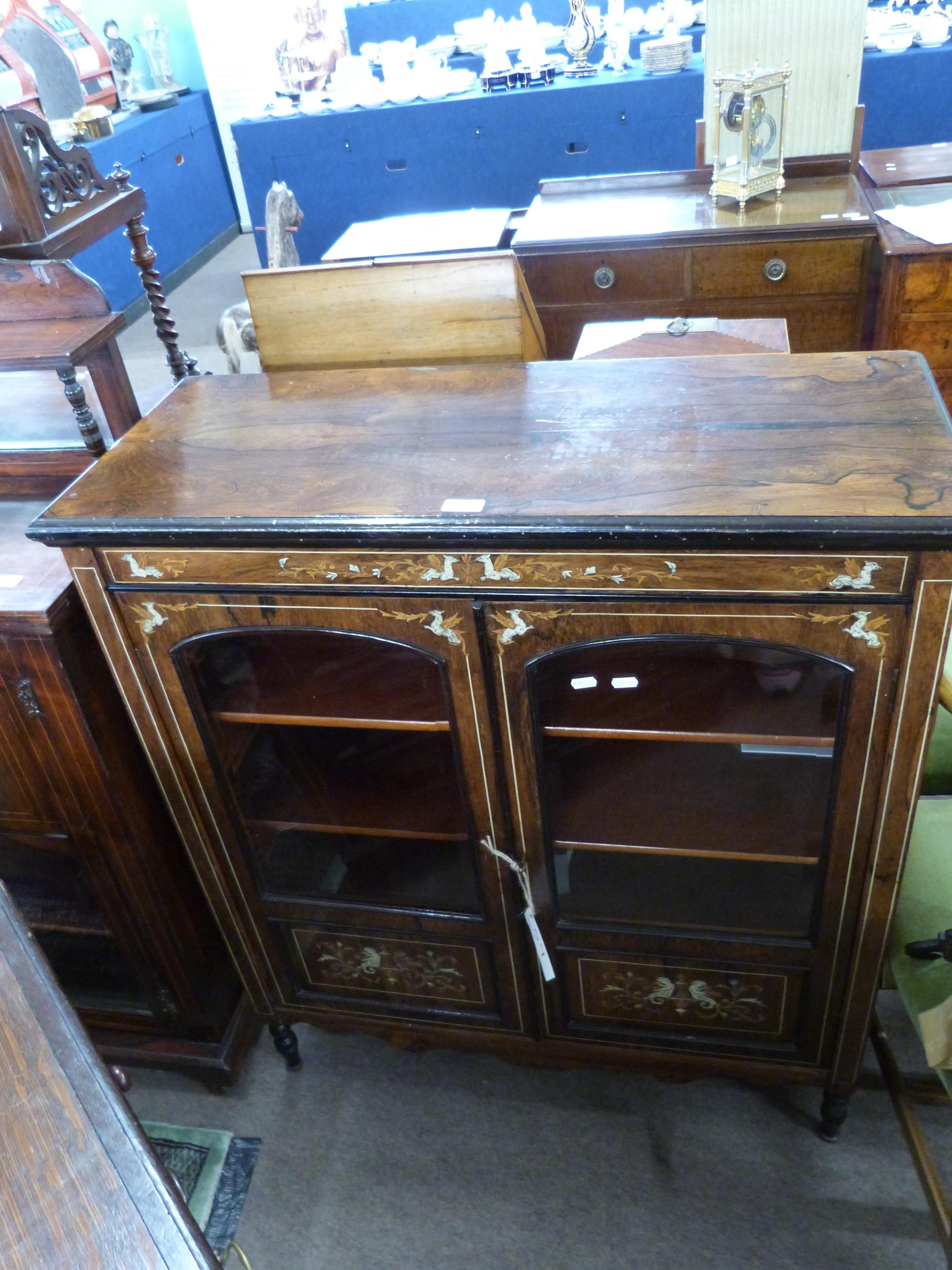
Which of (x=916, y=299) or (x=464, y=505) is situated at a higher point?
(x=464, y=505)

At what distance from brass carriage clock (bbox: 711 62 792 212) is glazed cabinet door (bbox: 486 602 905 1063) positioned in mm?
1512

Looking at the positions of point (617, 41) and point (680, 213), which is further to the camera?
point (617, 41)

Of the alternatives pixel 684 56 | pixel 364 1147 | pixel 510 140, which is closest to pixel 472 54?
pixel 510 140

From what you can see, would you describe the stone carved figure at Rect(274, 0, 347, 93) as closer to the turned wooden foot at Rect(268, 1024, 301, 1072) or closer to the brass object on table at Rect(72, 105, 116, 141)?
the brass object on table at Rect(72, 105, 116, 141)

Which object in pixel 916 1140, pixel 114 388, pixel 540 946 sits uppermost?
pixel 114 388

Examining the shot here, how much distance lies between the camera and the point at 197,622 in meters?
1.06

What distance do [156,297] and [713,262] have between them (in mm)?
1267

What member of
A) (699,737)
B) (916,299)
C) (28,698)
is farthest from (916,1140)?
(916,299)

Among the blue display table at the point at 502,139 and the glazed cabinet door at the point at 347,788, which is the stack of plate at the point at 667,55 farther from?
the glazed cabinet door at the point at 347,788

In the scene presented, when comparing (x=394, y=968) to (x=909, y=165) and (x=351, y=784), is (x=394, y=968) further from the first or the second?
(x=909, y=165)

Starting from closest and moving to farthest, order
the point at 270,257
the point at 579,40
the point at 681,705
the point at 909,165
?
1. the point at 681,705
2. the point at 909,165
3. the point at 270,257
4. the point at 579,40

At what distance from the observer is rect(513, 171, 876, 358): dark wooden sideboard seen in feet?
6.72

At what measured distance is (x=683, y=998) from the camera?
51.1 inches

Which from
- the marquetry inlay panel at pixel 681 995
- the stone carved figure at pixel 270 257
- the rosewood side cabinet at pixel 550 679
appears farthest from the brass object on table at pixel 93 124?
the marquetry inlay panel at pixel 681 995
